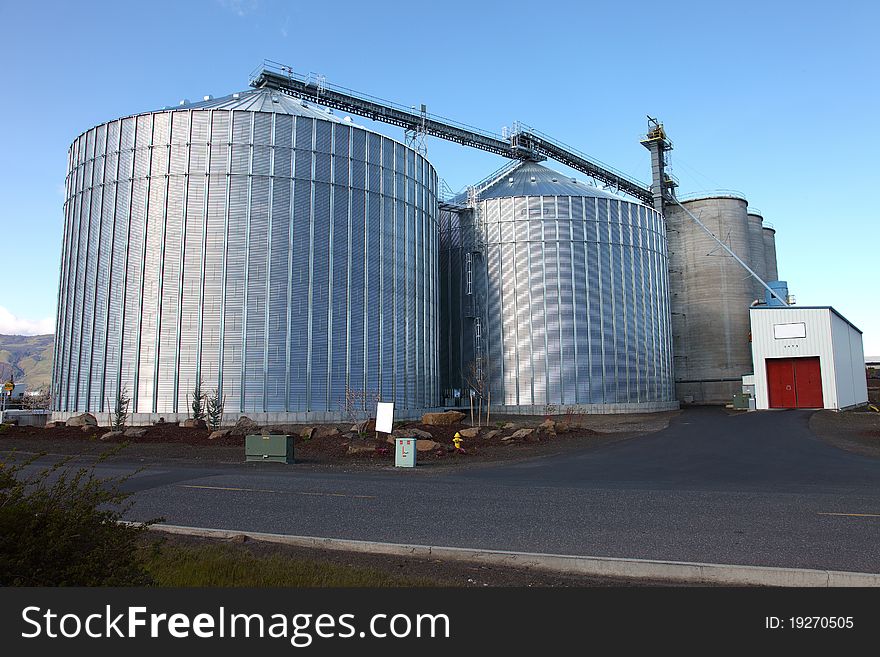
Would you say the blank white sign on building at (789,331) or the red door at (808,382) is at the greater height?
the blank white sign on building at (789,331)

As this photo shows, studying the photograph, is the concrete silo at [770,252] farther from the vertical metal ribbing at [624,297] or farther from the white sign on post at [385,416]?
the white sign on post at [385,416]

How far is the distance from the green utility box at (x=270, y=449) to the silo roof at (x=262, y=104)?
73.1 ft

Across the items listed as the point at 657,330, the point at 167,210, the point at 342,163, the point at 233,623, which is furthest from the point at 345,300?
the point at 233,623

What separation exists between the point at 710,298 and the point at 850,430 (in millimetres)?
35682

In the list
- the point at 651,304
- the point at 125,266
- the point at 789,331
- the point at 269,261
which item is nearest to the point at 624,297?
the point at 651,304

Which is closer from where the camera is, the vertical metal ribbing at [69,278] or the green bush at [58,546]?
the green bush at [58,546]

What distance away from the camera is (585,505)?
39.0 ft

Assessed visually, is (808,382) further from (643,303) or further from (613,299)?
(613,299)

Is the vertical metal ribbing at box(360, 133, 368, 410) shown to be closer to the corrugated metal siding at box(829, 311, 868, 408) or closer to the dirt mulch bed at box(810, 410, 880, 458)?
the dirt mulch bed at box(810, 410, 880, 458)

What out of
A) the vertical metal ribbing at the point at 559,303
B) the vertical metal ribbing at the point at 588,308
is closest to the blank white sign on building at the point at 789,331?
the vertical metal ribbing at the point at 588,308

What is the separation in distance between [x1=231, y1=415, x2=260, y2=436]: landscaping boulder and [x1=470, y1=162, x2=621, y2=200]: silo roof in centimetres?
2837

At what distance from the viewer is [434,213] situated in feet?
146

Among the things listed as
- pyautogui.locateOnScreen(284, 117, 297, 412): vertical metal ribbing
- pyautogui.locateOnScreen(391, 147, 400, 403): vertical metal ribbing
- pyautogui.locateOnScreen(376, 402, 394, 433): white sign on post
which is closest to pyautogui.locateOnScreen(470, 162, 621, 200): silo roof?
pyautogui.locateOnScreen(391, 147, 400, 403): vertical metal ribbing

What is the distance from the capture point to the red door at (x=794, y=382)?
41.3 m
